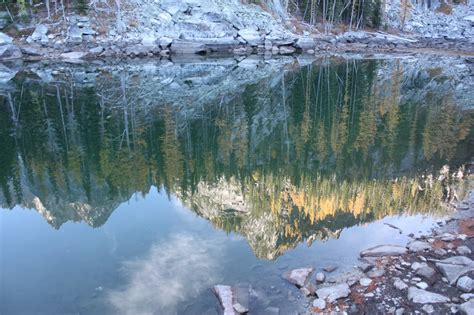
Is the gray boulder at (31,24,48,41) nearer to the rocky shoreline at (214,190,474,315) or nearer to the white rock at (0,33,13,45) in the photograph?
the white rock at (0,33,13,45)

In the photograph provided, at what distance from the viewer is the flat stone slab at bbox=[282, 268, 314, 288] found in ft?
28.3

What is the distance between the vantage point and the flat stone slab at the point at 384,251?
970cm

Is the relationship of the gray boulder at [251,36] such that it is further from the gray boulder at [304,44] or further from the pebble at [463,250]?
the pebble at [463,250]

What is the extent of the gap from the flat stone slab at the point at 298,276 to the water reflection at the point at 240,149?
1.00 meters

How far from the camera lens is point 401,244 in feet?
34.6

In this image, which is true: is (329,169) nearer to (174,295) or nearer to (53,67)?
(174,295)

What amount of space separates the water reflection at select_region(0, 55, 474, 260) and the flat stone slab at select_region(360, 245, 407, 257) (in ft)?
4.61

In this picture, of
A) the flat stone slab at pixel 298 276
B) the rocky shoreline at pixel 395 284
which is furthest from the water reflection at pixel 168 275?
the flat stone slab at pixel 298 276

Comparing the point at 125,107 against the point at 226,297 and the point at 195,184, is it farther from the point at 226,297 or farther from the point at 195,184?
the point at 226,297

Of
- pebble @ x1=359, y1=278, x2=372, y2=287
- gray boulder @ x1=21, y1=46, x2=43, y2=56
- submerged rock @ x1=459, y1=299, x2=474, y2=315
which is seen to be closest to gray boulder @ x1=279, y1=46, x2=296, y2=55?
gray boulder @ x1=21, y1=46, x2=43, y2=56

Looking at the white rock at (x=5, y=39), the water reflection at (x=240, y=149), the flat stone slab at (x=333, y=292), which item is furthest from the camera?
the white rock at (x=5, y=39)

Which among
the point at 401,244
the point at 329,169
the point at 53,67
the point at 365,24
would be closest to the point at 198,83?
the point at 53,67

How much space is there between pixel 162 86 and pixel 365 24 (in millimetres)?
66232

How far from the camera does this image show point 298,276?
881 centimetres
